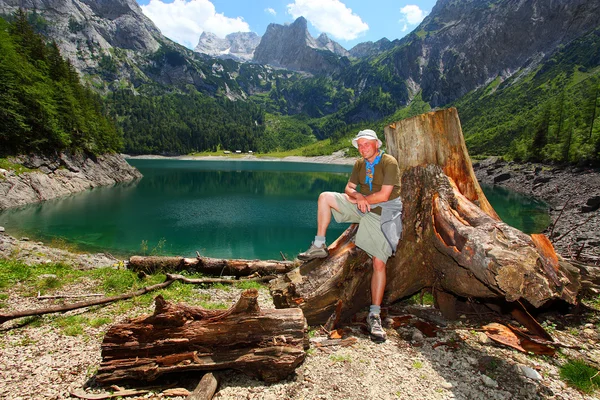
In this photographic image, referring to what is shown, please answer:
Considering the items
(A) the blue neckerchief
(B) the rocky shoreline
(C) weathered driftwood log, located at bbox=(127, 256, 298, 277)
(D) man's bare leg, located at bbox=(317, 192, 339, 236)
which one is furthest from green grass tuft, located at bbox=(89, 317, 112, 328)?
(B) the rocky shoreline

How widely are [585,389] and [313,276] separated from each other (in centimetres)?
452

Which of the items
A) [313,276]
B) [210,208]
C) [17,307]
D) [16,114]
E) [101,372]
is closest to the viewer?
[101,372]

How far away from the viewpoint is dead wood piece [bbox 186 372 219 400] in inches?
164

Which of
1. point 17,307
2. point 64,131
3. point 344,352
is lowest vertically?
point 17,307

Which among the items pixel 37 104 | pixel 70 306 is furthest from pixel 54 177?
pixel 70 306

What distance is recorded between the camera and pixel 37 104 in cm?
4356

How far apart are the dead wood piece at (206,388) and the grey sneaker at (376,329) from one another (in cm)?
297

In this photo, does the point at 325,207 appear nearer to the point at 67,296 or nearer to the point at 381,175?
the point at 381,175

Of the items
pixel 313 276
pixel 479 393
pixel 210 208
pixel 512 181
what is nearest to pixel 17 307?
pixel 313 276

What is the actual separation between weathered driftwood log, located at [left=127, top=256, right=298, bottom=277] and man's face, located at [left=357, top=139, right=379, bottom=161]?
7.70 m

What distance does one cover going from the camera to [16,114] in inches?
1517

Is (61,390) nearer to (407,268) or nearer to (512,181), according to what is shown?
(407,268)

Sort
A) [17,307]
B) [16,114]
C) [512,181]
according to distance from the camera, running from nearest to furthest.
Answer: [17,307]
[16,114]
[512,181]

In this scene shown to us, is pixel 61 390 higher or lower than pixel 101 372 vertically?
lower
